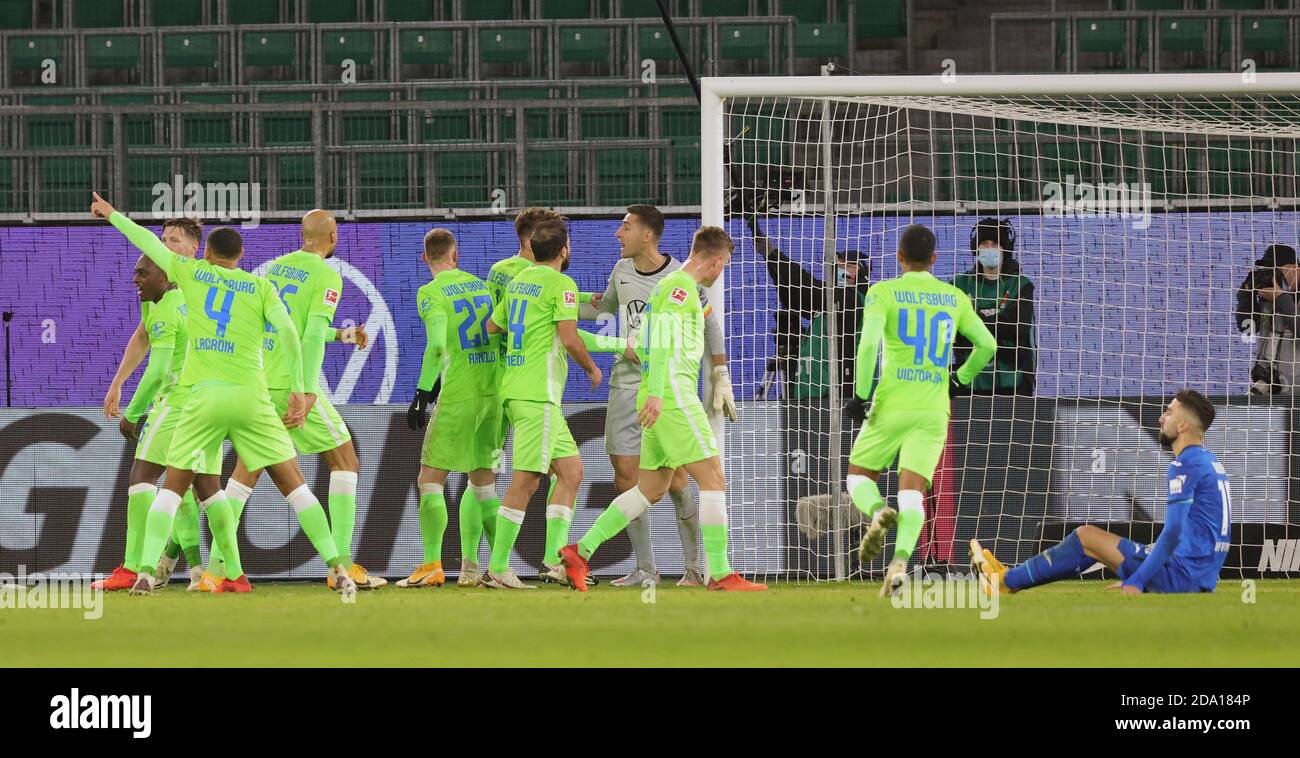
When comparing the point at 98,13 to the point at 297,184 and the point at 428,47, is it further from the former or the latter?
the point at 297,184

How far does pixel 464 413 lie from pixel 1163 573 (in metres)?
3.76

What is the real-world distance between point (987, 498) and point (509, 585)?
3141 millimetres

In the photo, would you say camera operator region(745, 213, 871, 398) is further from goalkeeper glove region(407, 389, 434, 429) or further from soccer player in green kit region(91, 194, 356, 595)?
soccer player in green kit region(91, 194, 356, 595)

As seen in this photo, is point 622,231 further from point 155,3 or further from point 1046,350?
point 155,3

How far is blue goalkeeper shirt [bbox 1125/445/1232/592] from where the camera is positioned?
7.68m

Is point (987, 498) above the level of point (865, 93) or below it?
below

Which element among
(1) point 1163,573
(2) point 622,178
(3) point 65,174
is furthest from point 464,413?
(3) point 65,174

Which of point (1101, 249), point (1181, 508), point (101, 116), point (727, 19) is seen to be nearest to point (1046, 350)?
point (1101, 249)

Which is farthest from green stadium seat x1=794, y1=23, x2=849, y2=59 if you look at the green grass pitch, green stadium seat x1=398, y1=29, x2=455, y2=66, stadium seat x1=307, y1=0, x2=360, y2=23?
the green grass pitch

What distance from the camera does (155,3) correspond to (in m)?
16.7

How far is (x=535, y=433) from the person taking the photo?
27.2ft

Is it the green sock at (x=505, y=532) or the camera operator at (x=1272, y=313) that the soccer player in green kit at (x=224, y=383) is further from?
the camera operator at (x=1272, y=313)

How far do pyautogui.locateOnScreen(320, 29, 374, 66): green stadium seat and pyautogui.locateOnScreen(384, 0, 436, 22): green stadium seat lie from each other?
107 cm
